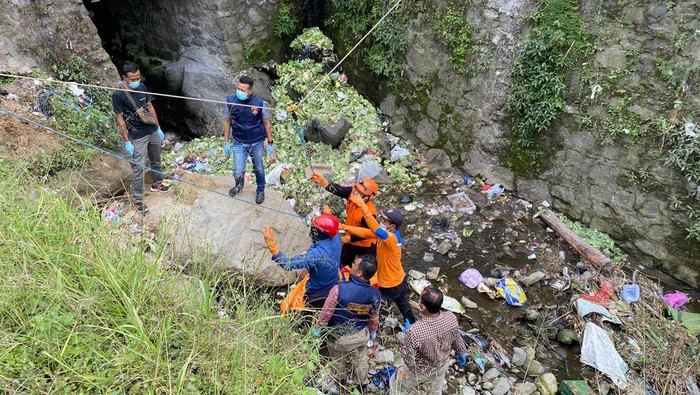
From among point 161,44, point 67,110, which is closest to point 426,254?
point 67,110

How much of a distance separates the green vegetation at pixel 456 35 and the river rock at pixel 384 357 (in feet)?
13.6

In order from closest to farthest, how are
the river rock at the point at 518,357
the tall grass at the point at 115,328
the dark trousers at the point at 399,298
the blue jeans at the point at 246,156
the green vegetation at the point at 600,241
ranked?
the tall grass at the point at 115,328
the dark trousers at the point at 399,298
the river rock at the point at 518,357
the blue jeans at the point at 246,156
the green vegetation at the point at 600,241

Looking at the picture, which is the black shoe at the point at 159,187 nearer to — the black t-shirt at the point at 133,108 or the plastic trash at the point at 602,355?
the black t-shirt at the point at 133,108

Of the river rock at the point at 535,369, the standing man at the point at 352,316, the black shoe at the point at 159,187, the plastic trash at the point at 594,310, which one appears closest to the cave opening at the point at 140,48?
the black shoe at the point at 159,187

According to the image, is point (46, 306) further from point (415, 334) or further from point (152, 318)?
point (415, 334)

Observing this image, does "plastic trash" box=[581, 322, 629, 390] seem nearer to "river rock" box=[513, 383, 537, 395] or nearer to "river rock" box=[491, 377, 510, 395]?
"river rock" box=[513, 383, 537, 395]

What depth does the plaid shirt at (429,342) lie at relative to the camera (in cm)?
339

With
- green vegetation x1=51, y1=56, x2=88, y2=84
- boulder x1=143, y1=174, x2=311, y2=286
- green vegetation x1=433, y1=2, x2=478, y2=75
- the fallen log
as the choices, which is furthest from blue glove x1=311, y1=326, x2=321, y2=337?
green vegetation x1=51, y1=56, x2=88, y2=84

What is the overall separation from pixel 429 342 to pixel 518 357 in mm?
1636

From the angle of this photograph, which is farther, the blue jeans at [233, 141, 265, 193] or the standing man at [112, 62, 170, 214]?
the blue jeans at [233, 141, 265, 193]

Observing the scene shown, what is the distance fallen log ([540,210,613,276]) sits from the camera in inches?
216

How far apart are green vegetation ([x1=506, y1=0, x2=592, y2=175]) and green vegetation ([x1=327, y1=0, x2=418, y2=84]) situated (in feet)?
6.40

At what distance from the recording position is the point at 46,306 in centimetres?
246

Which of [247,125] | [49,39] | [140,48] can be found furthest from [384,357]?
[140,48]
